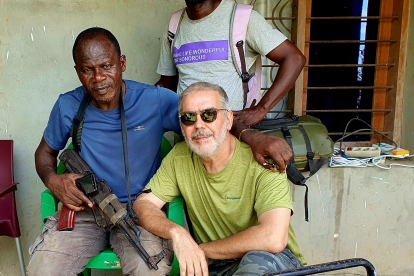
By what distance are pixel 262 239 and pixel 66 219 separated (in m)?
1.14

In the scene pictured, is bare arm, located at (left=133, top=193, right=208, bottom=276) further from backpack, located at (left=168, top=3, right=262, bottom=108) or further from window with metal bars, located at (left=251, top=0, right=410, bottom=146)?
window with metal bars, located at (left=251, top=0, right=410, bottom=146)

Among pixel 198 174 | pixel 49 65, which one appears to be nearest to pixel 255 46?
pixel 198 174

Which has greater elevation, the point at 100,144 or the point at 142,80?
the point at 142,80

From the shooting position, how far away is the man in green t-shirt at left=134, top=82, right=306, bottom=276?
5.14 feet

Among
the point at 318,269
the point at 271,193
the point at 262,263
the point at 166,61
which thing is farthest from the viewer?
the point at 166,61

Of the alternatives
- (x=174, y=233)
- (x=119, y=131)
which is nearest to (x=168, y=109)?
(x=119, y=131)

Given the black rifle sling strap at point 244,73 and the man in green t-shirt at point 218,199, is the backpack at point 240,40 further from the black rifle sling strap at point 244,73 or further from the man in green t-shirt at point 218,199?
the man in green t-shirt at point 218,199

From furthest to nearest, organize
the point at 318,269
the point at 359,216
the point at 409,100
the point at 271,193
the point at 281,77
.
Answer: the point at 409,100 < the point at 359,216 < the point at 281,77 < the point at 271,193 < the point at 318,269

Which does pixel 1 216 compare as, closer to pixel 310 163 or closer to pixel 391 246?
pixel 310 163

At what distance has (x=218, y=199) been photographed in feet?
6.03

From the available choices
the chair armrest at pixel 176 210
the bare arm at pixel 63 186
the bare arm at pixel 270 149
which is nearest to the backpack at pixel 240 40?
the bare arm at pixel 270 149

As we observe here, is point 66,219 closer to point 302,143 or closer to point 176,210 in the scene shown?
point 176,210

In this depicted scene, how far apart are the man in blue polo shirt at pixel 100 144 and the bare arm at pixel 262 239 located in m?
0.36

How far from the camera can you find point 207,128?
1746 millimetres
